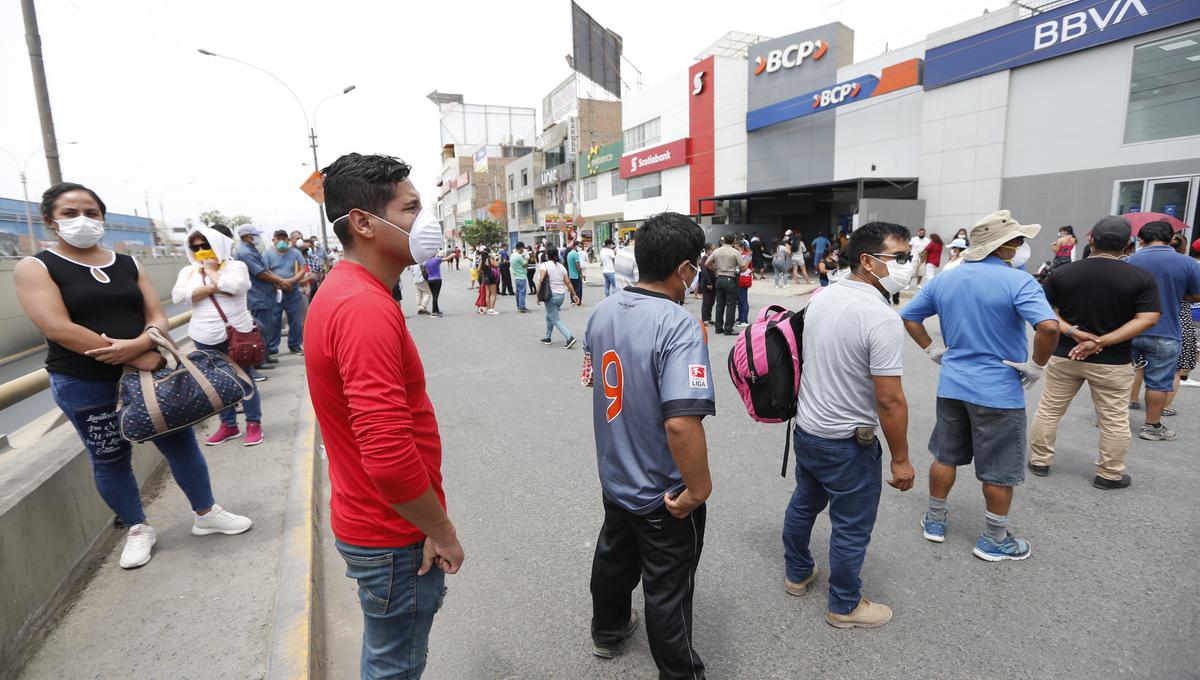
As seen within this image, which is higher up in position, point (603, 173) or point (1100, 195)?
point (603, 173)

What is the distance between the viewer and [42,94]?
351 inches

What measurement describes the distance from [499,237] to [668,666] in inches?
2121

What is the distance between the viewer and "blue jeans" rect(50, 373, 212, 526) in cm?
274

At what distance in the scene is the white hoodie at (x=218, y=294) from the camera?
14.5 ft

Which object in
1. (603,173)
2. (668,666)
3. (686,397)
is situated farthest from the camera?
(603,173)

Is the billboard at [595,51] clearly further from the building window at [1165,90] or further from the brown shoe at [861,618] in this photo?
the brown shoe at [861,618]

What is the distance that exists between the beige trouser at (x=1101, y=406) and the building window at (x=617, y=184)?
114 feet

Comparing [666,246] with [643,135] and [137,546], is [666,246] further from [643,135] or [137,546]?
[643,135]

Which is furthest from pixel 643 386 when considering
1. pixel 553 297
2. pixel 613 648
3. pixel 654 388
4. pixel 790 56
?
pixel 790 56

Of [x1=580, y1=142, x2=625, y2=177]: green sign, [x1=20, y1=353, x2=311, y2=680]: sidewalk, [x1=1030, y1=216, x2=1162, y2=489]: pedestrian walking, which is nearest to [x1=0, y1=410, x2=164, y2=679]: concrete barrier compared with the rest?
[x1=20, y1=353, x2=311, y2=680]: sidewalk

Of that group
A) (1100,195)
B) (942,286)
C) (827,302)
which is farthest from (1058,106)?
(827,302)

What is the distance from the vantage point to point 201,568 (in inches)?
115

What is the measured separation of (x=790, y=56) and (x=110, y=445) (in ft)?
87.0

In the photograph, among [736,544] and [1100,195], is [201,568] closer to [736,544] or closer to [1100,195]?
[736,544]
